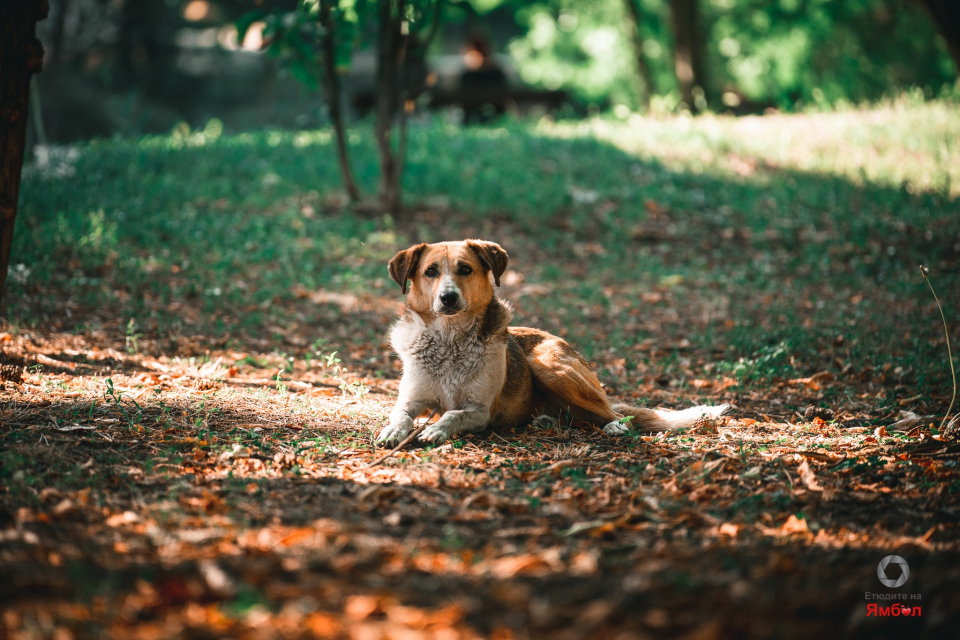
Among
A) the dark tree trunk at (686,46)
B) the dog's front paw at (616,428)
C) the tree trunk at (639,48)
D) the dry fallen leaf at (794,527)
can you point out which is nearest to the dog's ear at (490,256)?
the dog's front paw at (616,428)

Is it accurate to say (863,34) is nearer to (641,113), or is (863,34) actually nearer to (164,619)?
(641,113)

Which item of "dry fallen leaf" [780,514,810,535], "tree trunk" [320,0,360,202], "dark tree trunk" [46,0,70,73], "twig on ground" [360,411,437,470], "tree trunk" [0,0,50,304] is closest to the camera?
"dry fallen leaf" [780,514,810,535]

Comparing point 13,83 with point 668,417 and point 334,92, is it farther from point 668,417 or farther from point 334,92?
point 334,92

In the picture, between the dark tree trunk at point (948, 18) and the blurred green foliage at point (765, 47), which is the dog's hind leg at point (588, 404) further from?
the blurred green foliage at point (765, 47)

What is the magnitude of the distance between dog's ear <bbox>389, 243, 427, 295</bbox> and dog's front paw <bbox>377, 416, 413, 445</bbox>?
3.53ft

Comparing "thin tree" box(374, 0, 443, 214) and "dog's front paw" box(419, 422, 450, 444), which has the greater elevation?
"thin tree" box(374, 0, 443, 214)

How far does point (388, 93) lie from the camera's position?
1122 cm

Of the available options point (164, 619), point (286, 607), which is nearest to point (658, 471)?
point (286, 607)

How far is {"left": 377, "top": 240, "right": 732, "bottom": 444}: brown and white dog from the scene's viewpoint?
16.2 ft

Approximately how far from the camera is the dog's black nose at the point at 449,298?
4.80 m

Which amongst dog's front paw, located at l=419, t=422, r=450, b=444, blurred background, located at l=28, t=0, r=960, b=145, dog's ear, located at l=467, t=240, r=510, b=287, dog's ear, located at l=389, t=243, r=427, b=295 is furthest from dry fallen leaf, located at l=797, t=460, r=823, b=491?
blurred background, located at l=28, t=0, r=960, b=145

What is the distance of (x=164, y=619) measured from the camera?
226 centimetres

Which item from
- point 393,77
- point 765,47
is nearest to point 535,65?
point 765,47

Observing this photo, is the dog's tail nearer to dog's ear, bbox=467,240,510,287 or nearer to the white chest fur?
the white chest fur
